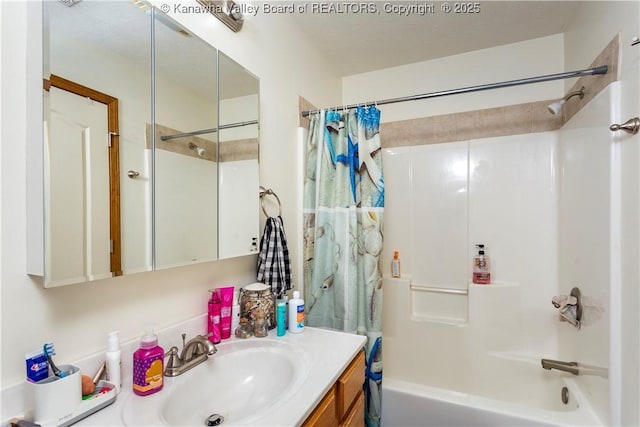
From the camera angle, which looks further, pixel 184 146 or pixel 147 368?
pixel 184 146

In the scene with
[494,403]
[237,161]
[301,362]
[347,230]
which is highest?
[237,161]

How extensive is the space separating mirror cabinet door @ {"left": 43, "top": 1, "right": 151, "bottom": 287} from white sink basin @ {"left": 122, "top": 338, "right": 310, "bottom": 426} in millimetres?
349

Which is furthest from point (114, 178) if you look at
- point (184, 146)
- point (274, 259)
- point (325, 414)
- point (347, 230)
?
point (347, 230)

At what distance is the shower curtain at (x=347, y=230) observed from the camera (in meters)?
1.60

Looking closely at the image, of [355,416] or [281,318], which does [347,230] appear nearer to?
[281,318]

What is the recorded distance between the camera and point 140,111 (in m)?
0.89

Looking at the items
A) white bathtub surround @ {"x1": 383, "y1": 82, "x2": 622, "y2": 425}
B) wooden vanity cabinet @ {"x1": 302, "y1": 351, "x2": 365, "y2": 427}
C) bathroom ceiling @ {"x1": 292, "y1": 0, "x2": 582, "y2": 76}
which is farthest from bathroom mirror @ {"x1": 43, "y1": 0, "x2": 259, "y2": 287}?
white bathtub surround @ {"x1": 383, "y1": 82, "x2": 622, "y2": 425}

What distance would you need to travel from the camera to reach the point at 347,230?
63.9 inches

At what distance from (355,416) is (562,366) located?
1.24m

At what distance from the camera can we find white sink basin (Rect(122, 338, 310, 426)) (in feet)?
2.48

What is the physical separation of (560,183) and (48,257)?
7.73 feet

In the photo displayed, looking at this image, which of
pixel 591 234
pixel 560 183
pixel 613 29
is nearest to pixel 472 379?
pixel 591 234

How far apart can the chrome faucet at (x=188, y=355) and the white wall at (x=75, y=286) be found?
0.11 m

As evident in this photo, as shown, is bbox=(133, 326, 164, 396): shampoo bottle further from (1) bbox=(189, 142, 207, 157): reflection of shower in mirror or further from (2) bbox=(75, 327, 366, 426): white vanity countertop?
(1) bbox=(189, 142, 207, 157): reflection of shower in mirror
